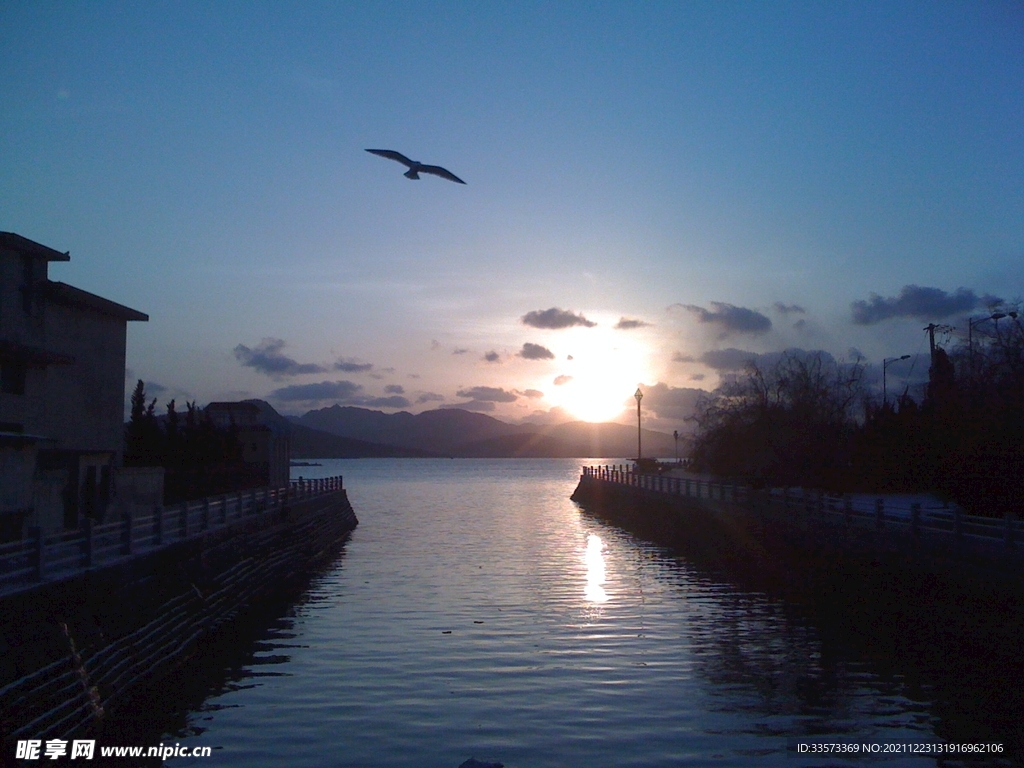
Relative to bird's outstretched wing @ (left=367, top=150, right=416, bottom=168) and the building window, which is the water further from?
the building window

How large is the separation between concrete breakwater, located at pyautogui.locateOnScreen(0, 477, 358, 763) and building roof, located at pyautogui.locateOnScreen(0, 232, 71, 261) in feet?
28.3

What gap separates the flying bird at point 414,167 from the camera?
1612cm

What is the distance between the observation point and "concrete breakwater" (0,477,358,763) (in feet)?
36.1

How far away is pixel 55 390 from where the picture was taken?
28.1 metres

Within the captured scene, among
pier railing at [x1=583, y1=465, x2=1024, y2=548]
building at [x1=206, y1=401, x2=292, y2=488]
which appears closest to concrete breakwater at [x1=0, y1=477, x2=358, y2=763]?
pier railing at [x1=583, y1=465, x2=1024, y2=548]

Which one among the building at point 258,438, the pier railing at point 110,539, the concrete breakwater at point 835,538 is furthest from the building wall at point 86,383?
the concrete breakwater at point 835,538

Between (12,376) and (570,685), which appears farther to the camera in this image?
(12,376)

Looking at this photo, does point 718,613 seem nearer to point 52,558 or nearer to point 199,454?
point 52,558

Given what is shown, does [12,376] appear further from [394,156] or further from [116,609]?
[394,156]

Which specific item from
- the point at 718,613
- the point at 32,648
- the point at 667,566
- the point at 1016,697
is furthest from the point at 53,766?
the point at 667,566

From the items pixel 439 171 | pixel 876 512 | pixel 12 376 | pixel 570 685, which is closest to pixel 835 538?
pixel 876 512

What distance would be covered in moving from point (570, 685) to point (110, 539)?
9.66 m

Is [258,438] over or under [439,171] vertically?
under

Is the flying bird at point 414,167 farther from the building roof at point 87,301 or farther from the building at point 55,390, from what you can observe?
the building roof at point 87,301
